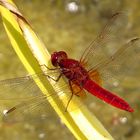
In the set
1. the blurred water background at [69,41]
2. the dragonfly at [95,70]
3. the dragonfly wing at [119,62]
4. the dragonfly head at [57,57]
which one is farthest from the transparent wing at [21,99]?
the blurred water background at [69,41]

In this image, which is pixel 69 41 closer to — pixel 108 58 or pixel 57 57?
pixel 108 58

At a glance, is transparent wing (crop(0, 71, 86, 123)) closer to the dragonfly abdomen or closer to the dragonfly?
the dragonfly

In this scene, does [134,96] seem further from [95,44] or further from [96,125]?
[96,125]

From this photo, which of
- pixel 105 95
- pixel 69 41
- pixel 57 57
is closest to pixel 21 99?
pixel 57 57

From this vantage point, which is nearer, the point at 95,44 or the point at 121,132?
the point at 95,44

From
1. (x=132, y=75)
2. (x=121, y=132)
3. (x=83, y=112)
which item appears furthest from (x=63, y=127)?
(x=83, y=112)

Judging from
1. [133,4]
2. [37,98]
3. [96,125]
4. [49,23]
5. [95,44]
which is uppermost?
[49,23]

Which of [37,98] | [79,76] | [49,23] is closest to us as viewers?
[37,98]

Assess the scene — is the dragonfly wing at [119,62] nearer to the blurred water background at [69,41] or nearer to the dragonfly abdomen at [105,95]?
the dragonfly abdomen at [105,95]

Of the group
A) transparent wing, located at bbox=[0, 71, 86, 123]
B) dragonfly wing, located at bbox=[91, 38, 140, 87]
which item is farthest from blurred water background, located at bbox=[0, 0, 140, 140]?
transparent wing, located at bbox=[0, 71, 86, 123]
